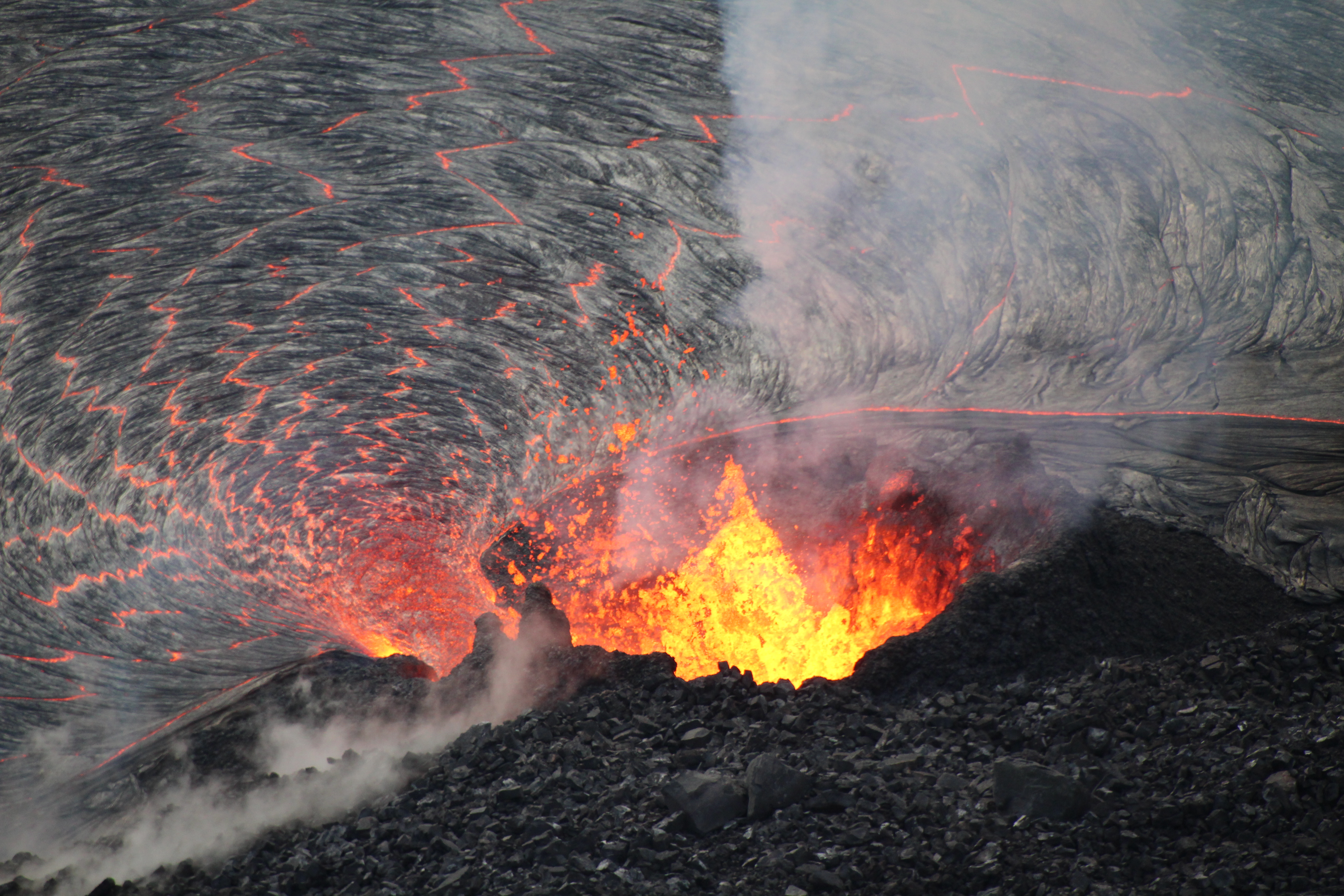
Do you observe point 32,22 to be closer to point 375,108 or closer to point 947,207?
point 375,108

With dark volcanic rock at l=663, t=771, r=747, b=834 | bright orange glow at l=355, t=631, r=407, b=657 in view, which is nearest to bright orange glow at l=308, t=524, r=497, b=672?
bright orange glow at l=355, t=631, r=407, b=657

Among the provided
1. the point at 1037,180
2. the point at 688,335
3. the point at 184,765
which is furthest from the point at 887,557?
the point at 184,765

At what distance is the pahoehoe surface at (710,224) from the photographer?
602cm

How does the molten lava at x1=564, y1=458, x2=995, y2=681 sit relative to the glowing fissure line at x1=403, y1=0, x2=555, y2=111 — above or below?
below

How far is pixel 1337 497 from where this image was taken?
247 inches

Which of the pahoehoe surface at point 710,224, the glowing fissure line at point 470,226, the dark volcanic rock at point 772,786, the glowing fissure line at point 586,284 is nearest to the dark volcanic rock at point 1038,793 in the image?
the dark volcanic rock at point 772,786

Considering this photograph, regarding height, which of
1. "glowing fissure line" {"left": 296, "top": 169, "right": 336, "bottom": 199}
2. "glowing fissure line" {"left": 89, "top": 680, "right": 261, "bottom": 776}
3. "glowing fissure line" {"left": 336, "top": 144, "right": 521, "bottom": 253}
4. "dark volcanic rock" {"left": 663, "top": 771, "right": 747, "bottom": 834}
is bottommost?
"glowing fissure line" {"left": 89, "top": 680, "right": 261, "bottom": 776}

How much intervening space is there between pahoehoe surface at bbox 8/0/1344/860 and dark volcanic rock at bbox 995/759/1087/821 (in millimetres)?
3153

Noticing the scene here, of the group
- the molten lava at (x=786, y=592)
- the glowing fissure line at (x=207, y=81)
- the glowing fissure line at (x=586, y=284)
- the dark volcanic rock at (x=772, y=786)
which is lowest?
the molten lava at (x=786, y=592)

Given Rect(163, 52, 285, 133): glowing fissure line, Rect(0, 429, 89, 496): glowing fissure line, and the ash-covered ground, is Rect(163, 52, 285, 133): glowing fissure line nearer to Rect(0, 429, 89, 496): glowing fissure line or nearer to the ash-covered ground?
Rect(0, 429, 89, 496): glowing fissure line

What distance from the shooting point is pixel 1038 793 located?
12.7ft

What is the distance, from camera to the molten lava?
271 inches

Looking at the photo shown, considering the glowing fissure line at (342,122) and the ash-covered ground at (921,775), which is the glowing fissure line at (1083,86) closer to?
the ash-covered ground at (921,775)

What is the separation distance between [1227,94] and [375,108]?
6643 mm
